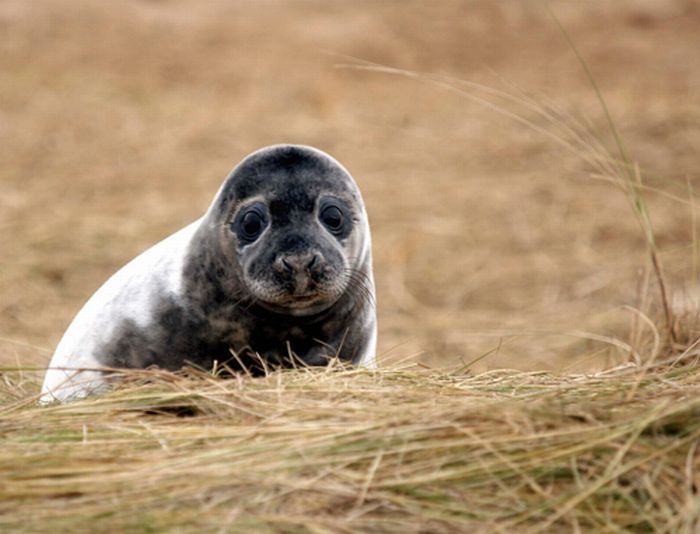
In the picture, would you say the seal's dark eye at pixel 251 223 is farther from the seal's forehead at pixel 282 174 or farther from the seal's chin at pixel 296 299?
the seal's chin at pixel 296 299

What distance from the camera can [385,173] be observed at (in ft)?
38.4

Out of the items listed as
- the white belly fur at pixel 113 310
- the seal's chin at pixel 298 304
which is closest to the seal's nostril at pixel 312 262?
the seal's chin at pixel 298 304

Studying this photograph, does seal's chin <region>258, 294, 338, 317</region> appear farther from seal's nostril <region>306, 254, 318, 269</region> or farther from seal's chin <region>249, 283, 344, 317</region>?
seal's nostril <region>306, 254, 318, 269</region>

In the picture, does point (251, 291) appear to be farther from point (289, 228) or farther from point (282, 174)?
point (282, 174)

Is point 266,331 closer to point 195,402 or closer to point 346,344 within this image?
point 346,344

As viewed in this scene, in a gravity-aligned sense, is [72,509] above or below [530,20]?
below

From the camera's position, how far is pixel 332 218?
435cm

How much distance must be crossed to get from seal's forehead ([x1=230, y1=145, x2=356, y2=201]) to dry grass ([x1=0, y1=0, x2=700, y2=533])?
1.35ft

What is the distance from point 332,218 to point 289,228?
8.7 inches

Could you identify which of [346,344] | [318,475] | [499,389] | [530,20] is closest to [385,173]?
[530,20]

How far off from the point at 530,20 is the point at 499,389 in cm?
1338

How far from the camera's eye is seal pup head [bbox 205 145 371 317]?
406 centimetres

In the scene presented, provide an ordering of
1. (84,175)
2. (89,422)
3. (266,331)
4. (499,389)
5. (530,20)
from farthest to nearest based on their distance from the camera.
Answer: (530,20), (84,175), (266,331), (499,389), (89,422)

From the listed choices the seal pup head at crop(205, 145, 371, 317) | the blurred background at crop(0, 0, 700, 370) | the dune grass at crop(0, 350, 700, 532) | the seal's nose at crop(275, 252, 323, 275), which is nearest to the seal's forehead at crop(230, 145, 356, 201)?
the seal pup head at crop(205, 145, 371, 317)
